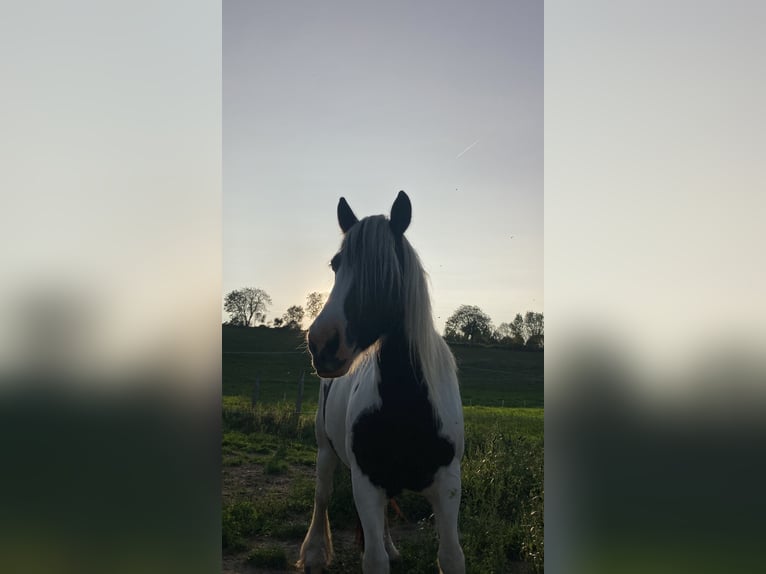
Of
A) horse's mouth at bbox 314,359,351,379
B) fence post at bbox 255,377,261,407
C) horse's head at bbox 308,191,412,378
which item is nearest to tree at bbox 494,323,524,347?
horse's head at bbox 308,191,412,378

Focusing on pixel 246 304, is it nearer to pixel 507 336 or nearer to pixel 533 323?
pixel 507 336

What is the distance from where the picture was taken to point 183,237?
2.33 m

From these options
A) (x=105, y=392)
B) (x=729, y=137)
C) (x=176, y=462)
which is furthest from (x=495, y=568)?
(x=729, y=137)

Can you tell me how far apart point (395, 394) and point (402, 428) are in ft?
0.48

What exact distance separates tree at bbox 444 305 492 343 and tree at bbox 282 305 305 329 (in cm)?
92

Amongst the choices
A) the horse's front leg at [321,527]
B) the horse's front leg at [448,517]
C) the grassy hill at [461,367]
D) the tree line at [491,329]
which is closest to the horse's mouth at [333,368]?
A: the horse's front leg at [448,517]

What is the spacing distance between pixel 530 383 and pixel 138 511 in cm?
259

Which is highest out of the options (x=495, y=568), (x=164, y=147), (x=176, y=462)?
(x=164, y=147)

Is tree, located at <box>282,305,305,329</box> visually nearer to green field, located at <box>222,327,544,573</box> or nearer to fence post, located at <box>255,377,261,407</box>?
green field, located at <box>222,327,544,573</box>

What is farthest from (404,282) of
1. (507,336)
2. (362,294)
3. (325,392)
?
(507,336)

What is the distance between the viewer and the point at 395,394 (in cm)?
231

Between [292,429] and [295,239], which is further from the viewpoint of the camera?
[292,429]

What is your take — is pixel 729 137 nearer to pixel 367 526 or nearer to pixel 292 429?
pixel 367 526

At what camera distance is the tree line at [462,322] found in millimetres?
3289
